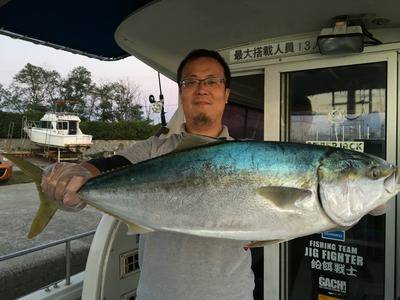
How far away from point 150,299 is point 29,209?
13.7m

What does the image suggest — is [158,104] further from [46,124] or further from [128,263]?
[46,124]

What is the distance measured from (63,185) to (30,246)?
28.0 ft

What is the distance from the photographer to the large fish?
1402 millimetres

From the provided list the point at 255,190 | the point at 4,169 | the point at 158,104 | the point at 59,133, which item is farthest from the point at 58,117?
the point at 255,190

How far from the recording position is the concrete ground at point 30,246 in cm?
693

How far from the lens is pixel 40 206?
169 centimetres

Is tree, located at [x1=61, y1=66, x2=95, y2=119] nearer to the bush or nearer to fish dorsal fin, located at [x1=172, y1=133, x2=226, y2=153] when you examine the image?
the bush

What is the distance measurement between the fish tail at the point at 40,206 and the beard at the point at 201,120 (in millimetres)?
771

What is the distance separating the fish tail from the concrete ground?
216 inches

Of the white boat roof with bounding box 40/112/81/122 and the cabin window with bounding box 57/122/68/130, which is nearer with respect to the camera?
the white boat roof with bounding box 40/112/81/122

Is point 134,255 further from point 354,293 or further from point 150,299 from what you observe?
point 354,293

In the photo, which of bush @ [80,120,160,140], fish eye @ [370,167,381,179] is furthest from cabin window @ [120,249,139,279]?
bush @ [80,120,160,140]

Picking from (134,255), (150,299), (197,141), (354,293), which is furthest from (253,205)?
(354,293)

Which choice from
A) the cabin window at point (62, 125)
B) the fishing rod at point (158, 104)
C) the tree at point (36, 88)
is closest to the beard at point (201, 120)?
the fishing rod at point (158, 104)
